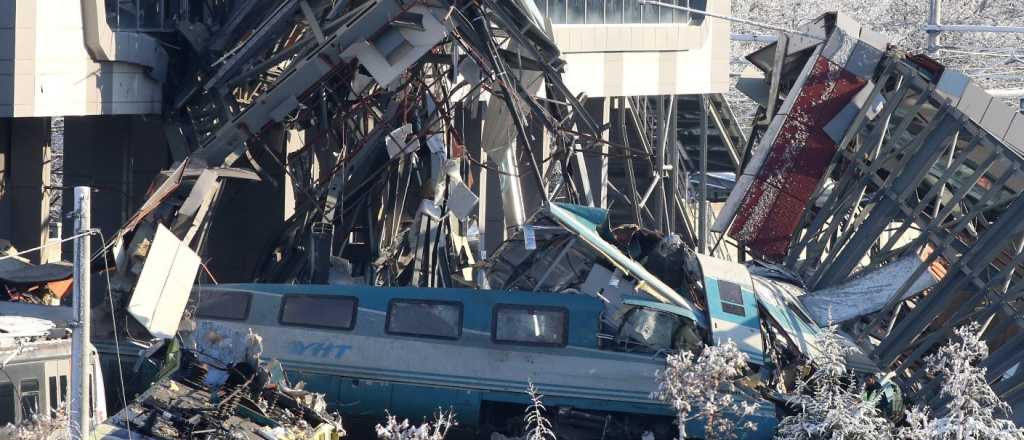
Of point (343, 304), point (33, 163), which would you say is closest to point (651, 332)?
point (343, 304)

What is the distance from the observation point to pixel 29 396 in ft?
50.3

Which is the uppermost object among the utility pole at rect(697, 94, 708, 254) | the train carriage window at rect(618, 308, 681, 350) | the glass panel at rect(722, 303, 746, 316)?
the glass panel at rect(722, 303, 746, 316)

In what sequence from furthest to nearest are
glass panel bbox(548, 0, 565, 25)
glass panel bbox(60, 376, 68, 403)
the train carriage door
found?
1. glass panel bbox(548, 0, 565, 25)
2. the train carriage door
3. glass panel bbox(60, 376, 68, 403)

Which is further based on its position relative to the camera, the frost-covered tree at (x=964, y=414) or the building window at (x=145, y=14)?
the building window at (x=145, y=14)

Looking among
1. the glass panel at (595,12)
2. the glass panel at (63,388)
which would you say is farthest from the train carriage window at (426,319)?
the glass panel at (595,12)

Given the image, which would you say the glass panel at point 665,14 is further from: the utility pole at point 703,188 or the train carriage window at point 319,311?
the train carriage window at point 319,311

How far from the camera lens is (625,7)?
38.2 meters

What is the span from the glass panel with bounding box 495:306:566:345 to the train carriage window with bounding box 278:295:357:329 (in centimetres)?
186

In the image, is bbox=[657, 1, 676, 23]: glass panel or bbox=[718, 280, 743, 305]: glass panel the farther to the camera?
bbox=[657, 1, 676, 23]: glass panel

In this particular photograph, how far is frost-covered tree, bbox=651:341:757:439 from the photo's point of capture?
16.0m

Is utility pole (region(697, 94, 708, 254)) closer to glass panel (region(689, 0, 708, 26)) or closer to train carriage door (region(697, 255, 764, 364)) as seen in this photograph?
glass panel (region(689, 0, 708, 26))

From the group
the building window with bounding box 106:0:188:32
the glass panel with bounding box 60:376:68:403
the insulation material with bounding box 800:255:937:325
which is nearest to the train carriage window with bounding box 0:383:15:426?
the glass panel with bounding box 60:376:68:403

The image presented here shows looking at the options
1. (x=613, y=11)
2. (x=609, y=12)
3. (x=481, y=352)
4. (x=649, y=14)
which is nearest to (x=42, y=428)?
(x=481, y=352)

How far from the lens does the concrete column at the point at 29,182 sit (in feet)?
89.8
